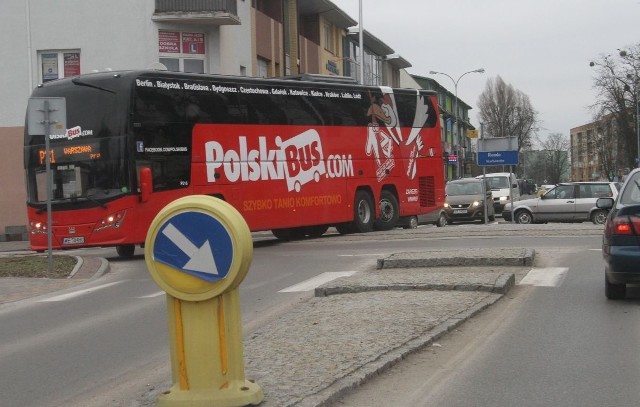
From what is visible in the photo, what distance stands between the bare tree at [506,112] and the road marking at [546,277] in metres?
114

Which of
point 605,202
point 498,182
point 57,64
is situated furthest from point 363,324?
point 498,182

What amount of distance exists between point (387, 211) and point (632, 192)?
1455 cm

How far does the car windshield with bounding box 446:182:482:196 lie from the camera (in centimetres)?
3600

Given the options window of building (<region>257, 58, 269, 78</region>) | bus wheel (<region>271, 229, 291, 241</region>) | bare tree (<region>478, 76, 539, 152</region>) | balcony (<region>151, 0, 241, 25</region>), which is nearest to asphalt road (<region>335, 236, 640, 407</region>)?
bus wheel (<region>271, 229, 291, 241</region>)

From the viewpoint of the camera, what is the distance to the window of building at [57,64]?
107ft

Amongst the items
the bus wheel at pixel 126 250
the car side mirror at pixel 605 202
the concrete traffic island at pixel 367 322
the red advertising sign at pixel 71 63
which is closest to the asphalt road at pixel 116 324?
the bus wheel at pixel 126 250

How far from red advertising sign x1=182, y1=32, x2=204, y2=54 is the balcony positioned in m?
0.92

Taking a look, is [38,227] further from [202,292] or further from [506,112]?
[506,112]

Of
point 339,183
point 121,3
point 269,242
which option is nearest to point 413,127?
point 339,183

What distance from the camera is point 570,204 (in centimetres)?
3186

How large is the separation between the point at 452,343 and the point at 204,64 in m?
27.3

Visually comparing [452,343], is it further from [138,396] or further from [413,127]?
[413,127]

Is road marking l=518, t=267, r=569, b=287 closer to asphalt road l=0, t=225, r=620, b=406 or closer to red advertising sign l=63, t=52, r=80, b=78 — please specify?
asphalt road l=0, t=225, r=620, b=406

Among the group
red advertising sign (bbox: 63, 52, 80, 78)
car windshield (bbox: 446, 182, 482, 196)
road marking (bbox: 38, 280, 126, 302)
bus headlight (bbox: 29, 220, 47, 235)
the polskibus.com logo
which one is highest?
red advertising sign (bbox: 63, 52, 80, 78)
